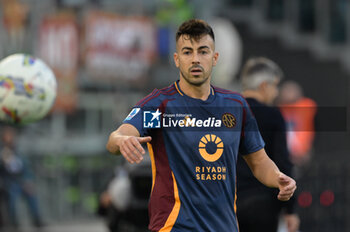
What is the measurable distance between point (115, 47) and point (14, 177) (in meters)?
5.15

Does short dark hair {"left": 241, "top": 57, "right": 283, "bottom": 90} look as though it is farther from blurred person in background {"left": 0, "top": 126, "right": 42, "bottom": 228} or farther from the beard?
blurred person in background {"left": 0, "top": 126, "right": 42, "bottom": 228}

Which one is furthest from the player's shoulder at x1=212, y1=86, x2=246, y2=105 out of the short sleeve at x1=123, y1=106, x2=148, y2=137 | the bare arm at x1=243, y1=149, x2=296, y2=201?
the short sleeve at x1=123, y1=106, x2=148, y2=137

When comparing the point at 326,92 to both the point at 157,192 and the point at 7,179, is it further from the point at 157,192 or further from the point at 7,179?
the point at 157,192

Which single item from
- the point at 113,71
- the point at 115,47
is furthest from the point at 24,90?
the point at 115,47

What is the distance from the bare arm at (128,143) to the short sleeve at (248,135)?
0.78 metres

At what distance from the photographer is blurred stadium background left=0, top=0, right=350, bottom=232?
650 inches

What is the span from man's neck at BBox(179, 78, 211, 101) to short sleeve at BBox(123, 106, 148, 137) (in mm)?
339

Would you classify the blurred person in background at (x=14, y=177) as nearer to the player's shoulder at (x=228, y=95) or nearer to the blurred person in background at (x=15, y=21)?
the blurred person in background at (x=15, y=21)

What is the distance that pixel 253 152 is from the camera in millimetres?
4445

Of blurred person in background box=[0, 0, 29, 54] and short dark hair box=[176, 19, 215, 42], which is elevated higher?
blurred person in background box=[0, 0, 29, 54]

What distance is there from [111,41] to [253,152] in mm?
13224

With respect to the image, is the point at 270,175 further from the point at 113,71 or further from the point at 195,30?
the point at 113,71

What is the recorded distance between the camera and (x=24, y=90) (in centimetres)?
577

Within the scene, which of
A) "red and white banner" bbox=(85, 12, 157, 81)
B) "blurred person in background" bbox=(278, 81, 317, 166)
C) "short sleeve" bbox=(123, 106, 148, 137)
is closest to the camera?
"short sleeve" bbox=(123, 106, 148, 137)
